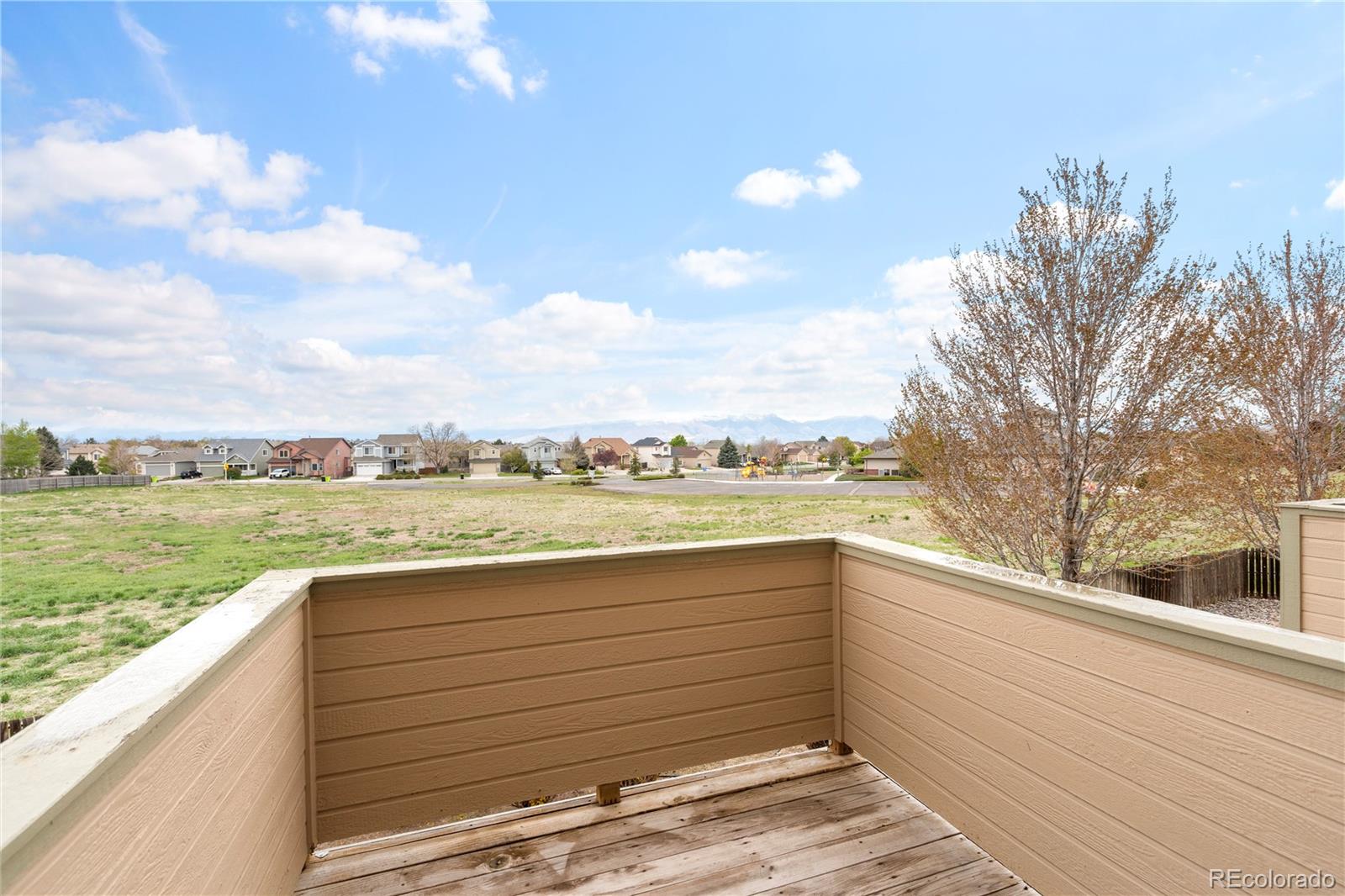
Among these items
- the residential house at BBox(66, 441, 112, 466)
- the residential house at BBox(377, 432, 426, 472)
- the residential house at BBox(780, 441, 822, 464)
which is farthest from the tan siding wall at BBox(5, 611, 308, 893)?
the residential house at BBox(780, 441, 822, 464)

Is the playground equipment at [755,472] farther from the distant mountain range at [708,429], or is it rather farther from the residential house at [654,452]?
the residential house at [654,452]

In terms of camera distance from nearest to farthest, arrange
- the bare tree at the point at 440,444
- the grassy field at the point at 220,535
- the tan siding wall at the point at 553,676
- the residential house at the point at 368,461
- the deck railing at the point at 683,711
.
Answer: the deck railing at the point at 683,711
the tan siding wall at the point at 553,676
the grassy field at the point at 220,535
the residential house at the point at 368,461
the bare tree at the point at 440,444

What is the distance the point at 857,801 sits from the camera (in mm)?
1919

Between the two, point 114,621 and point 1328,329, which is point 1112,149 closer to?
point 1328,329

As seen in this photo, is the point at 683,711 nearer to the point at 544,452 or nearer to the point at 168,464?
the point at 168,464

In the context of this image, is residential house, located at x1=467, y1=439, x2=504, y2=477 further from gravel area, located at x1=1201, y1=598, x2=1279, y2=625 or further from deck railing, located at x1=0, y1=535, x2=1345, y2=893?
deck railing, located at x1=0, y1=535, x2=1345, y2=893

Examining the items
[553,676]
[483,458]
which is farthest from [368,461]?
[553,676]

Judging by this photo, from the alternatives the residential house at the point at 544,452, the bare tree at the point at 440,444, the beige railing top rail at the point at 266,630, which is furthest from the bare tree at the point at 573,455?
the beige railing top rail at the point at 266,630

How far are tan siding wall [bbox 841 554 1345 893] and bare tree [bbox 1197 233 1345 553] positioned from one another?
5740mm

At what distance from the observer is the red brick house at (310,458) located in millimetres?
20234

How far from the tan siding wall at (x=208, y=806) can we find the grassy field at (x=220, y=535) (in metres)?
3.00

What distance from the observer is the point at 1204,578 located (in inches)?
240

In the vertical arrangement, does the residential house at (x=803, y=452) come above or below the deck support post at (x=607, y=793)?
above

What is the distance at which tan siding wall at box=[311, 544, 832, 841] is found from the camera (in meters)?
1.69
